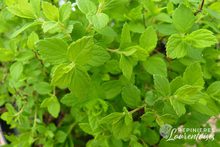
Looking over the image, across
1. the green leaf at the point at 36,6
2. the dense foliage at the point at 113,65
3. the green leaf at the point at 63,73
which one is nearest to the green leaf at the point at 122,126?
the dense foliage at the point at 113,65

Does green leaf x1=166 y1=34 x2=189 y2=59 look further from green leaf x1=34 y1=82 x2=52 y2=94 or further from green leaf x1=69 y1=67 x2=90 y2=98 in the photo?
green leaf x1=34 y1=82 x2=52 y2=94

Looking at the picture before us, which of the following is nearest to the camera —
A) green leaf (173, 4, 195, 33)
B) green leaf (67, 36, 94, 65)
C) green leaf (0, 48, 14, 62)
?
green leaf (67, 36, 94, 65)

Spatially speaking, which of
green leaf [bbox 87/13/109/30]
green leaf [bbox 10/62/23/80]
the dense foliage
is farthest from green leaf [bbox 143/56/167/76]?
green leaf [bbox 10/62/23/80]

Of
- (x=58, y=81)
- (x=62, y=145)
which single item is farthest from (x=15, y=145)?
(x=58, y=81)

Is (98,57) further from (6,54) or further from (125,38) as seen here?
(6,54)

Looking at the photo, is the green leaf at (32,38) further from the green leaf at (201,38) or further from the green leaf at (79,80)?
the green leaf at (201,38)

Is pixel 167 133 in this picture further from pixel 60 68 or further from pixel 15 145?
pixel 15 145
